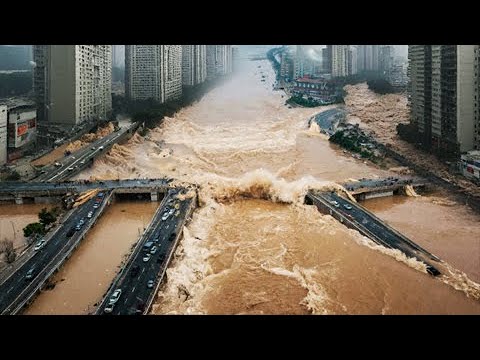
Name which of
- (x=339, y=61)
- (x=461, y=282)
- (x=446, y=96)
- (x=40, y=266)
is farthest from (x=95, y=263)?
(x=339, y=61)

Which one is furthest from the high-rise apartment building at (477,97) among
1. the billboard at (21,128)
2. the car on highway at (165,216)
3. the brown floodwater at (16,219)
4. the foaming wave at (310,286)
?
the billboard at (21,128)

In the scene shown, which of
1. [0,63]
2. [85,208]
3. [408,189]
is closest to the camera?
[85,208]

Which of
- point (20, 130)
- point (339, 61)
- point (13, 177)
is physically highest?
point (339, 61)

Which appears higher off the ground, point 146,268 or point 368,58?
point 368,58

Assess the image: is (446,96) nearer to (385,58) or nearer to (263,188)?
(263,188)

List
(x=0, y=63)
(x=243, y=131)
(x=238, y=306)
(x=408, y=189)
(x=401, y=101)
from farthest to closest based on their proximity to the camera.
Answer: (x=0, y=63)
(x=401, y=101)
(x=243, y=131)
(x=408, y=189)
(x=238, y=306)
